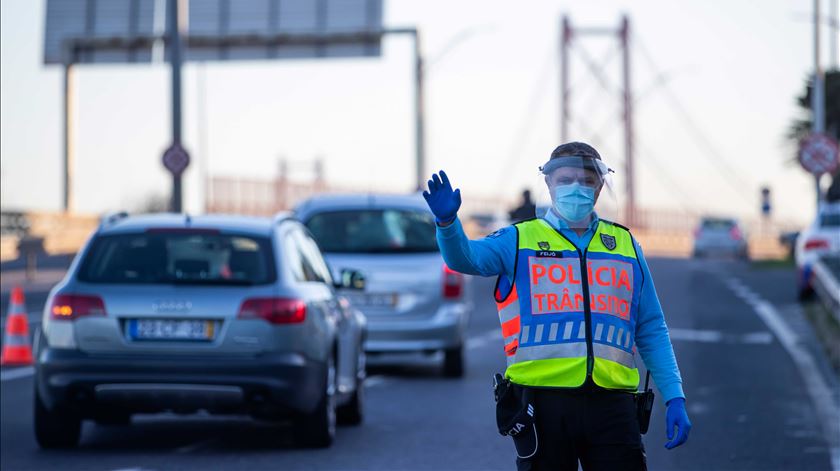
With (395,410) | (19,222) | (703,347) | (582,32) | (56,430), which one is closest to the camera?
(56,430)

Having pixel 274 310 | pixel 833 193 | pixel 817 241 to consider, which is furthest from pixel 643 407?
pixel 833 193

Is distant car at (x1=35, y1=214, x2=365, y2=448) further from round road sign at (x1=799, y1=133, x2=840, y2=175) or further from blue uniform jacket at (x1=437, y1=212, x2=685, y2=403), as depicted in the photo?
round road sign at (x1=799, y1=133, x2=840, y2=175)

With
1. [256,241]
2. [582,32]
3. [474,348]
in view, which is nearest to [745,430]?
[256,241]

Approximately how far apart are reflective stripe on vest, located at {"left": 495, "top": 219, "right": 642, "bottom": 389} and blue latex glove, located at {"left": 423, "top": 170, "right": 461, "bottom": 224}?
32 cm

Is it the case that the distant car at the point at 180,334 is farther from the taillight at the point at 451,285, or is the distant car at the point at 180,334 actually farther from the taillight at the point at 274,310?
the taillight at the point at 451,285

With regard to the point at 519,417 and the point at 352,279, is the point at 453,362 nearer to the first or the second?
the point at 352,279

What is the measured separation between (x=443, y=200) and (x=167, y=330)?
546 centimetres

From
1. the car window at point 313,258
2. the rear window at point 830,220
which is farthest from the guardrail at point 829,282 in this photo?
the car window at point 313,258

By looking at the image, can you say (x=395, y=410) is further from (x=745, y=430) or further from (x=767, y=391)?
(x=767, y=391)

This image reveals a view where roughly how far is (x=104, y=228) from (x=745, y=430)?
4552mm

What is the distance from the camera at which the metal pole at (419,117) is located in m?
44.9

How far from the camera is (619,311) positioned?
229 inches

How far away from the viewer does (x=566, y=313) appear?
18.8ft

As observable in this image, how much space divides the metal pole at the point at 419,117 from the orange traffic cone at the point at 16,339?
26996mm
